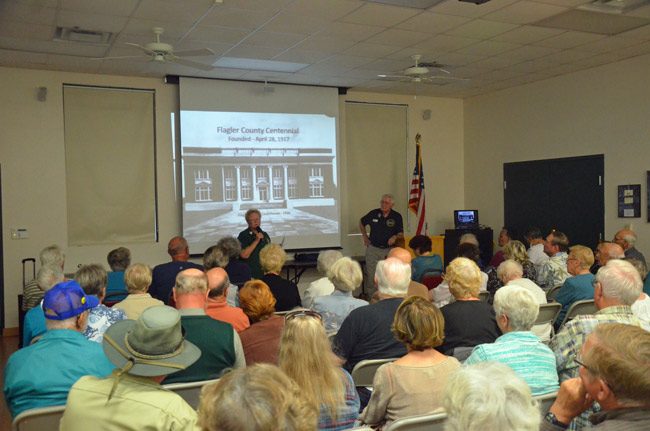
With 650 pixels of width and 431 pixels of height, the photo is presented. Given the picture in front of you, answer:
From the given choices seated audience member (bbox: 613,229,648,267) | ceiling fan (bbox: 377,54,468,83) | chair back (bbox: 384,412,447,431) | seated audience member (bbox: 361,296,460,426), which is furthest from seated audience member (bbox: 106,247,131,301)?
seated audience member (bbox: 613,229,648,267)

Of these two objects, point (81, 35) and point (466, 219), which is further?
point (466, 219)

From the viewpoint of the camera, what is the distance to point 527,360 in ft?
8.18

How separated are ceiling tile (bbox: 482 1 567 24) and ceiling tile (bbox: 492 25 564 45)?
278mm

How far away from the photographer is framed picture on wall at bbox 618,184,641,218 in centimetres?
766

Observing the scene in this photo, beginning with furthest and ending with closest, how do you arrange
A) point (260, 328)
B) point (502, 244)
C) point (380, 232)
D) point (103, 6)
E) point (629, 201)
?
point (380, 232) < point (502, 244) < point (629, 201) < point (103, 6) < point (260, 328)

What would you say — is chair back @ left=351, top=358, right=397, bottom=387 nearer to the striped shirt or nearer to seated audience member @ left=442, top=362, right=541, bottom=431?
the striped shirt

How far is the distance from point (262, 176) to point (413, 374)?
6796 millimetres

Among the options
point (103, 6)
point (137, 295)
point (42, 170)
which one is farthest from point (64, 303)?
point (42, 170)

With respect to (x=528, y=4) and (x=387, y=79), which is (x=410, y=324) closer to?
(x=528, y=4)

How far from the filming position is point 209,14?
5711mm

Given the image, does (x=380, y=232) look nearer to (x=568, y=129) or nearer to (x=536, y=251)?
(x=536, y=251)

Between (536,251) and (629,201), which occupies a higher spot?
(629,201)

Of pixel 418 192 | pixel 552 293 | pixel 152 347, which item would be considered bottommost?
pixel 552 293

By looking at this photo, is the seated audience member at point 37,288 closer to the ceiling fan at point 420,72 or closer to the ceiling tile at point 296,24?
the ceiling tile at point 296,24
